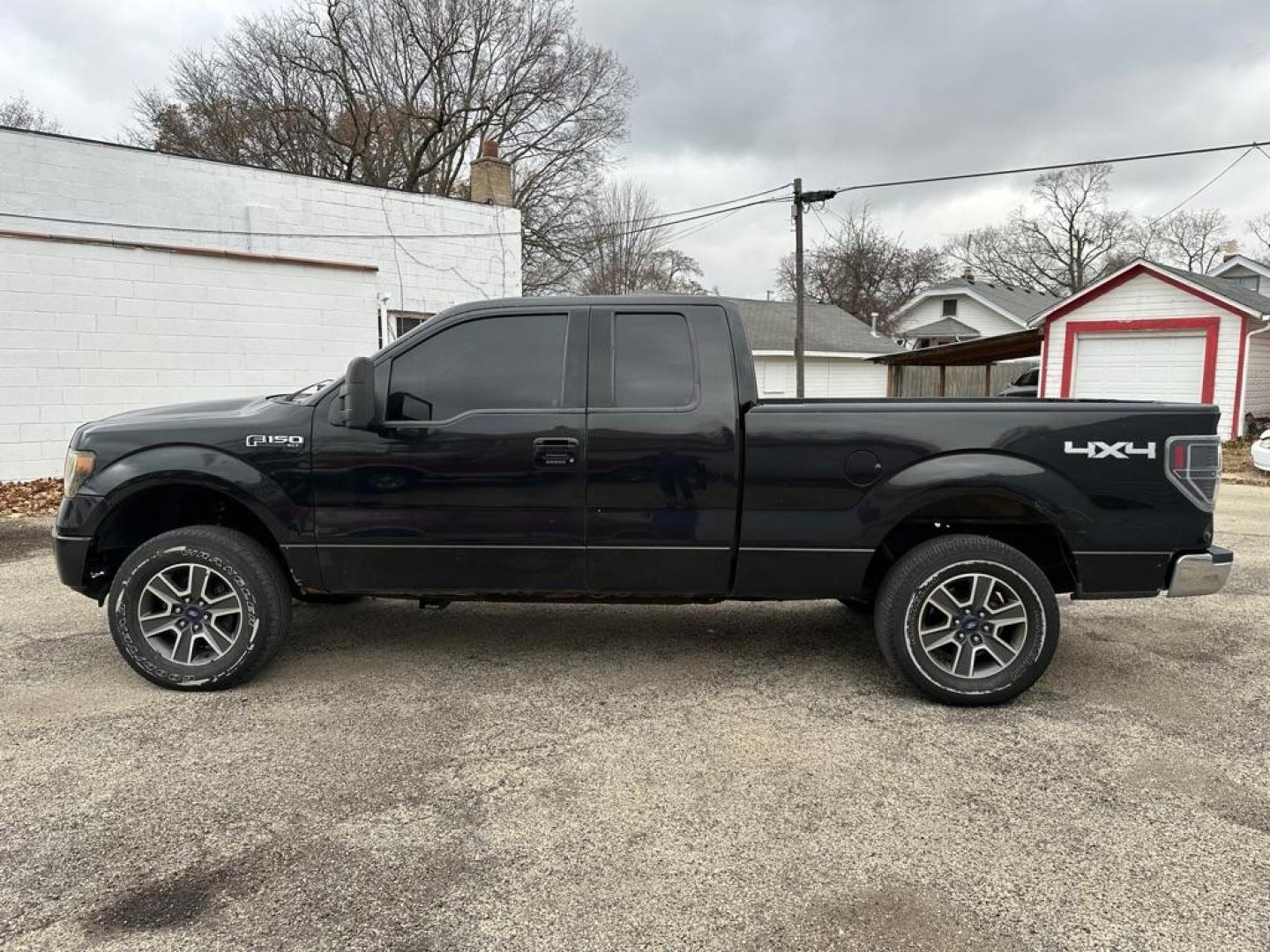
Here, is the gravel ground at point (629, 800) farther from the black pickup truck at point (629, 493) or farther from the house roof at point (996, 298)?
the house roof at point (996, 298)

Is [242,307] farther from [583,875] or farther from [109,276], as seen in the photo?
[583,875]

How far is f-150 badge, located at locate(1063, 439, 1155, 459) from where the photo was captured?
3578 millimetres

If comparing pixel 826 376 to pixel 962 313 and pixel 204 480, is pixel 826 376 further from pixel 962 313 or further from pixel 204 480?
pixel 204 480

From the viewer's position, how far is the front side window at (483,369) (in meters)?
3.84

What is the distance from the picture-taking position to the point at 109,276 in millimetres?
10125

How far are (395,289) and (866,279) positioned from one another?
4269cm

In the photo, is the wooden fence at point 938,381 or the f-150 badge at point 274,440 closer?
the f-150 badge at point 274,440

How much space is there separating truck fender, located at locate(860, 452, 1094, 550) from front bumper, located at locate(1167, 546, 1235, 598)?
1.49 ft

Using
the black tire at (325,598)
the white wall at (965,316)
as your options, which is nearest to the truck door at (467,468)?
the black tire at (325,598)

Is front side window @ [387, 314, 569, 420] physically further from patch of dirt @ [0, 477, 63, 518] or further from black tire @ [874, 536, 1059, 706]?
patch of dirt @ [0, 477, 63, 518]

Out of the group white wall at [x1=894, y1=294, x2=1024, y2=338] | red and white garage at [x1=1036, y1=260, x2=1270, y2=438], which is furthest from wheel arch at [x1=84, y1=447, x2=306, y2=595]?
white wall at [x1=894, y1=294, x2=1024, y2=338]

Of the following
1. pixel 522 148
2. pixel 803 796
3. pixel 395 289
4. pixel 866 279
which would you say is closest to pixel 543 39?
pixel 522 148

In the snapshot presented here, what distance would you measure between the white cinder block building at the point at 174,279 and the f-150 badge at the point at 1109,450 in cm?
1043

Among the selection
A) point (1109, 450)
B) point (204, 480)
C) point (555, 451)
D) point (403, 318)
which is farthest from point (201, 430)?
point (403, 318)
